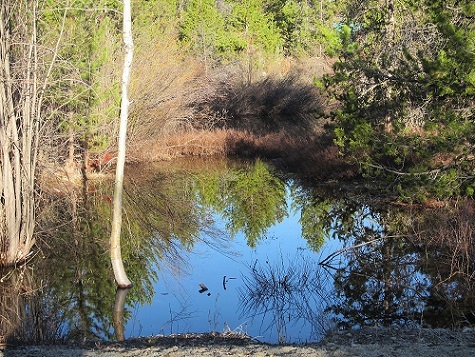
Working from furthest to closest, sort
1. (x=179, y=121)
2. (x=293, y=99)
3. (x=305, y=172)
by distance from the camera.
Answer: (x=293, y=99) < (x=179, y=121) < (x=305, y=172)

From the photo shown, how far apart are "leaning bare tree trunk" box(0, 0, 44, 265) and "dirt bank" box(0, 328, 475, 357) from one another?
4.29 meters

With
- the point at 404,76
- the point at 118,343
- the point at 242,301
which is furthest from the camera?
the point at 404,76

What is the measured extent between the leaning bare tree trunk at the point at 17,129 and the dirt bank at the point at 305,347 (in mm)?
4286

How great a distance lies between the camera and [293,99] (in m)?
38.4

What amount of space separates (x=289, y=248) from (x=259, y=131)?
60.2 ft

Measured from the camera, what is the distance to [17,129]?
437 inches

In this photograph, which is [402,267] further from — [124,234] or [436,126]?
[124,234]

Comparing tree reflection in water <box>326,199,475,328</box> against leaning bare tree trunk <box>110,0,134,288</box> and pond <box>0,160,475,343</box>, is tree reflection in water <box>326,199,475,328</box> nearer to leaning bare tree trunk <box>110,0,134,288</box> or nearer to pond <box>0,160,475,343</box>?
pond <box>0,160,475,343</box>

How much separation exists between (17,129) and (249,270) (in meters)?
4.75

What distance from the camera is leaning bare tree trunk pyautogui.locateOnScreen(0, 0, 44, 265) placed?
33.9 feet

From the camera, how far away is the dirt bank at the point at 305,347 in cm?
641

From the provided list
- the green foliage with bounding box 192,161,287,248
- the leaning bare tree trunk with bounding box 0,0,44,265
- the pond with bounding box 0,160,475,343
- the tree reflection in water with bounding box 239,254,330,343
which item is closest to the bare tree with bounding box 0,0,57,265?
the leaning bare tree trunk with bounding box 0,0,44,265

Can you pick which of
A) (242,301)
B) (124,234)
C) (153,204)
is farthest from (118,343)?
(153,204)

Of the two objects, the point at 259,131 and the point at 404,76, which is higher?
the point at 259,131
